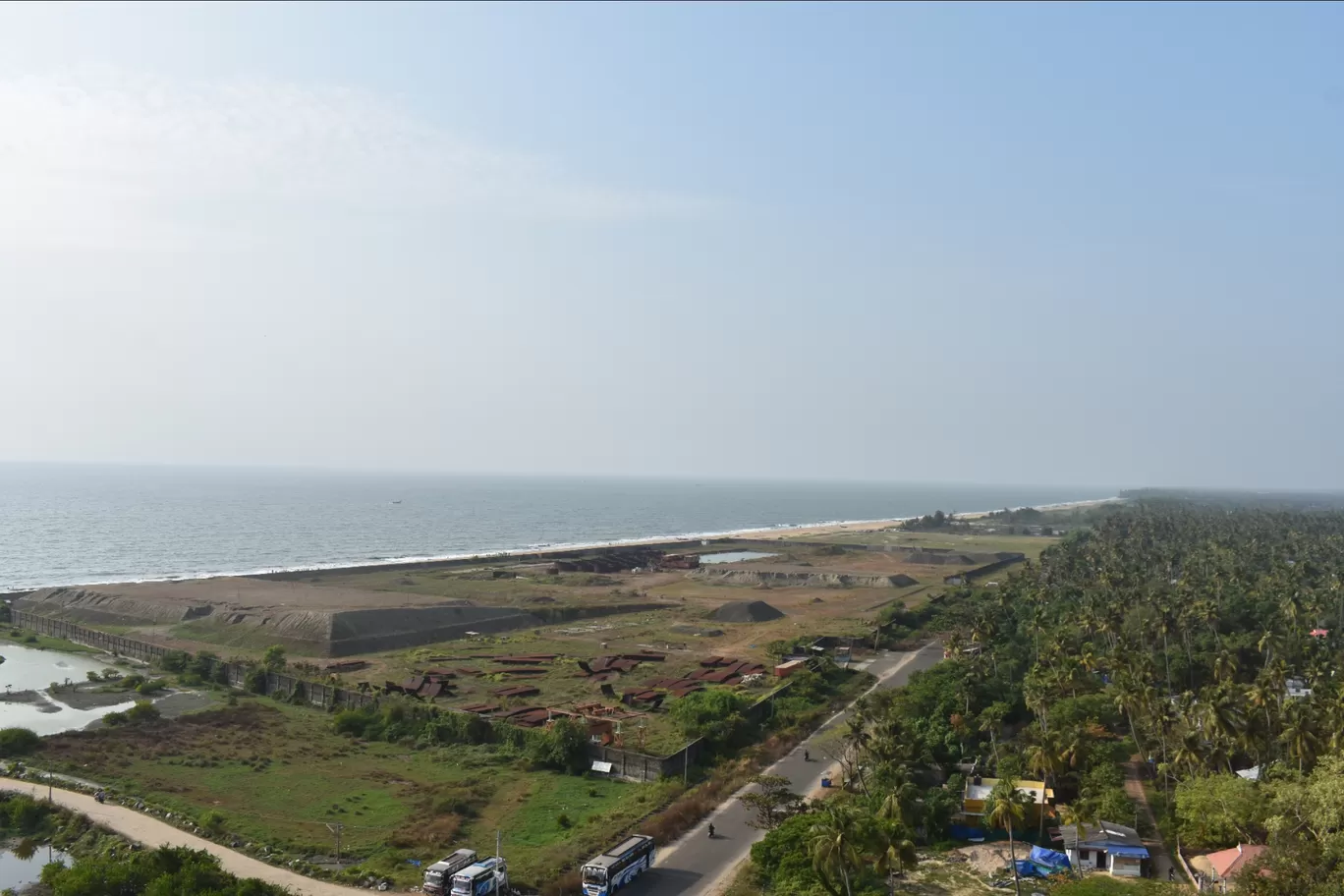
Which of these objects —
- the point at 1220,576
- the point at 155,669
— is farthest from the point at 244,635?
the point at 1220,576

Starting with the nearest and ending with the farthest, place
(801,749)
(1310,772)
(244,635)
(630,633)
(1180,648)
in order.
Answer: (1310,772) < (801,749) < (1180,648) < (244,635) < (630,633)

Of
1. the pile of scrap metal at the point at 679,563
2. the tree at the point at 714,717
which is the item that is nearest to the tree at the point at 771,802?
the tree at the point at 714,717

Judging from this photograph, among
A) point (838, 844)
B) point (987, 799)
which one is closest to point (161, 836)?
point (838, 844)

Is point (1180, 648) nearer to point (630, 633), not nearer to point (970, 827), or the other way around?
point (970, 827)

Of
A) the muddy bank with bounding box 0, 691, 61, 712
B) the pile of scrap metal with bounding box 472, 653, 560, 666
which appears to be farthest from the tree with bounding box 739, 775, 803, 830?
the muddy bank with bounding box 0, 691, 61, 712

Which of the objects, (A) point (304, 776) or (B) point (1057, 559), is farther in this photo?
(B) point (1057, 559)
